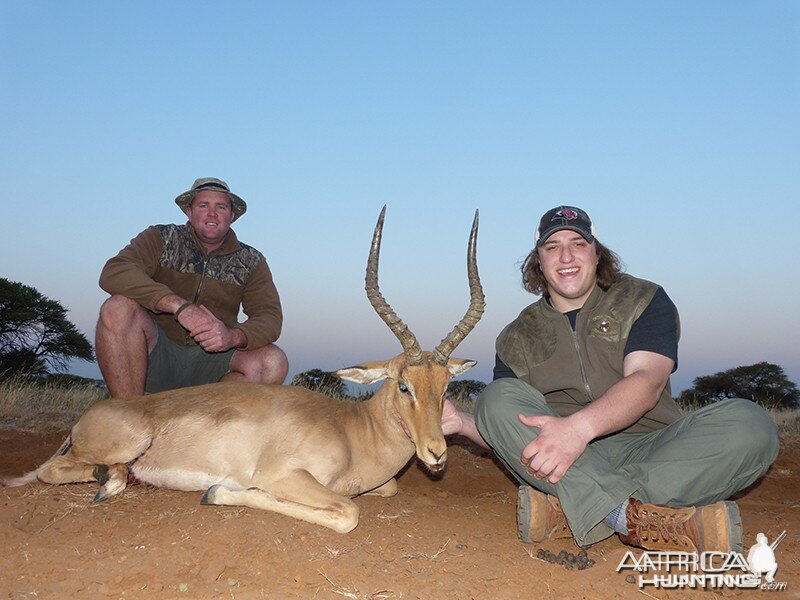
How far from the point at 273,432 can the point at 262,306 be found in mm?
2570

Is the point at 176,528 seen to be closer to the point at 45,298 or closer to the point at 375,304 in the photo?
the point at 375,304

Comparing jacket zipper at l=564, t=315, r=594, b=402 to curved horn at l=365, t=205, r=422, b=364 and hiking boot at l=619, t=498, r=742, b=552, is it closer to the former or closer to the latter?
hiking boot at l=619, t=498, r=742, b=552

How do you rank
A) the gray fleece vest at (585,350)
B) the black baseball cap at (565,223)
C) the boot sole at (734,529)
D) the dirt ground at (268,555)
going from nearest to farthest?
1. the dirt ground at (268,555)
2. the boot sole at (734,529)
3. the gray fleece vest at (585,350)
4. the black baseball cap at (565,223)

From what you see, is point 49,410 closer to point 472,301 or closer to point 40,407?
point 40,407

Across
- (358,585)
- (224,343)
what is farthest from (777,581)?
(224,343)

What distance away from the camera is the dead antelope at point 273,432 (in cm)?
527

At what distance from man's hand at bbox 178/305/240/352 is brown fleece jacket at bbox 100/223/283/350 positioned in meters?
0.38

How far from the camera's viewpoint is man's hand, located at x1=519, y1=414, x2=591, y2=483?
14.0ft

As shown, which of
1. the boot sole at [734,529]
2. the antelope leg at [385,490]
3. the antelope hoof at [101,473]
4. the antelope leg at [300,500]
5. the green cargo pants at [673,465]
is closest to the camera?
the boot sole at [734,529]

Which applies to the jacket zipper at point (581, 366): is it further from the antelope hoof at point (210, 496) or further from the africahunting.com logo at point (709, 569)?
the antelope hoof at point (210, 496)

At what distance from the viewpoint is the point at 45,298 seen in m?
22.6

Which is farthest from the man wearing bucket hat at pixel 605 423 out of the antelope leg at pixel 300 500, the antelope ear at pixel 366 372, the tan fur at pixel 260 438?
the antelope leg at pixel 300 500

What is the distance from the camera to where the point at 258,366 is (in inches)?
291

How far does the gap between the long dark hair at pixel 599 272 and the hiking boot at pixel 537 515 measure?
1.84 metres
